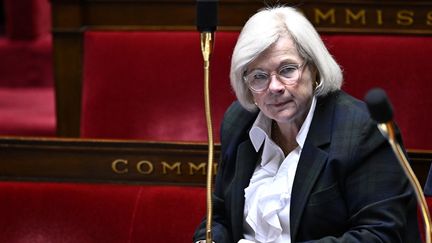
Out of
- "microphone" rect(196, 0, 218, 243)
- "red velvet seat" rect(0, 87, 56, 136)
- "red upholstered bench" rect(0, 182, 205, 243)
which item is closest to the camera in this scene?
"microphone" rect(196, 0, 218, 243)

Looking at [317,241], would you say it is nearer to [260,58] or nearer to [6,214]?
[260,58]

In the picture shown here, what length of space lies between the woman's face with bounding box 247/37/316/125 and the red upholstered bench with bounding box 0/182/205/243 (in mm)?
193

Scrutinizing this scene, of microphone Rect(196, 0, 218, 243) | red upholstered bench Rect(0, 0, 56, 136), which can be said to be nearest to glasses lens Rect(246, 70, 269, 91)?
microphone Rect(196, 0, 218, 243)

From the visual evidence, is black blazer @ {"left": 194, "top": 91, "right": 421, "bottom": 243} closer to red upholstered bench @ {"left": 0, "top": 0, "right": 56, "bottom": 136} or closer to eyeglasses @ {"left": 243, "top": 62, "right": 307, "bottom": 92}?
eyeglasses @ {"left": 243, "top": 62, "right": 307, "bottom": 92}

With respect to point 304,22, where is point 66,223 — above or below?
below

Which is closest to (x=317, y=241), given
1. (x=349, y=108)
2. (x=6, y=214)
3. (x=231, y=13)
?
(x=349, y=108)

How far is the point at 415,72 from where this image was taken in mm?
1041

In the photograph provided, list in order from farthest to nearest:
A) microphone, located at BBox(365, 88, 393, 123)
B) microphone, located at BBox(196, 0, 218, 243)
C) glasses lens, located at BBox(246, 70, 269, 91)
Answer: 1. glasses lens, located at BBox(246, 70, 269, 91)
2. microphone, located at BBox(196, 0, 218, 243)
3. microphone, located at BBox(365, 88, 393, 123)

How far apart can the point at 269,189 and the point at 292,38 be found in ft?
0.44

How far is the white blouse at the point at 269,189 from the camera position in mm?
718

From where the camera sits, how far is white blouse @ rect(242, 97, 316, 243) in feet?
2.36

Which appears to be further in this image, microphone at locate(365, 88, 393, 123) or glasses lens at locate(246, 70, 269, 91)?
glasses lens at locate(246, 70, 269, 91)

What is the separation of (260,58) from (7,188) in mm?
352

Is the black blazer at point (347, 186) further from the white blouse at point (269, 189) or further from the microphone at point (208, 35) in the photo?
the microphone at point (208, 35)
